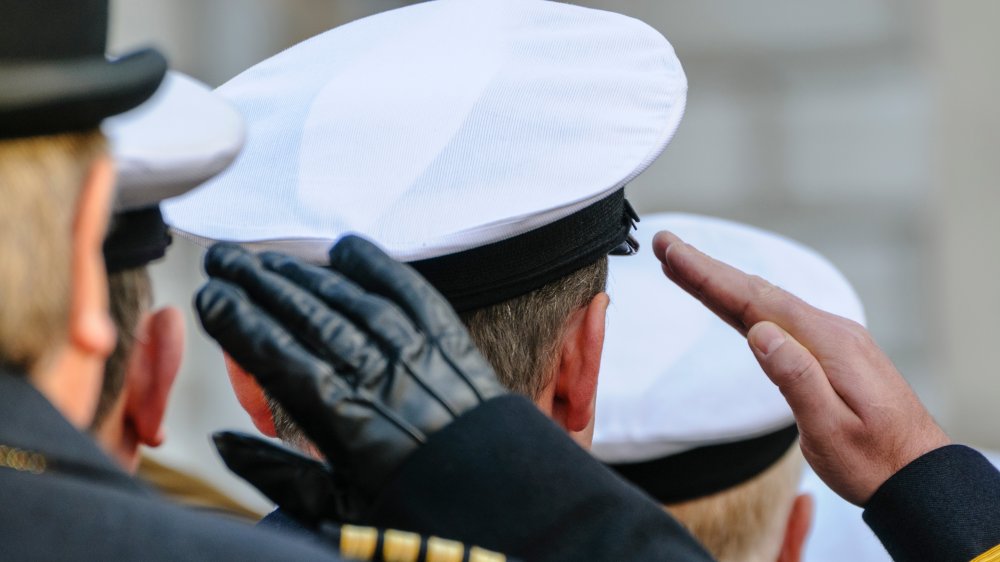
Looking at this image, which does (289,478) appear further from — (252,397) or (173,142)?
(252,397)

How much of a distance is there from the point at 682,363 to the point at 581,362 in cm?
60

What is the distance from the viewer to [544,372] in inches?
63.4

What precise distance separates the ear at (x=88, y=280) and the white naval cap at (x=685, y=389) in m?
1.25

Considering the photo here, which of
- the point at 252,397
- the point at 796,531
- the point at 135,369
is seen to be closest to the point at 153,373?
the point at 135,369

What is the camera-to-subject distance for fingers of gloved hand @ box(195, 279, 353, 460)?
1.15m

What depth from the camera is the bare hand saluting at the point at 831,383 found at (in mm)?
1818

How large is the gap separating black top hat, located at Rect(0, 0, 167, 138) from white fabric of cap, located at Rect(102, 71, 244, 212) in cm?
12

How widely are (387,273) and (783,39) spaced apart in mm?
5857

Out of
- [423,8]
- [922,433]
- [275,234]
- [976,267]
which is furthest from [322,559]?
[976,267]

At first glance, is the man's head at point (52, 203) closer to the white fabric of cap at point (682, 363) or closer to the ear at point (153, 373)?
the ear at point (153, 373)

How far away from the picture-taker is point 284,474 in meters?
1.23

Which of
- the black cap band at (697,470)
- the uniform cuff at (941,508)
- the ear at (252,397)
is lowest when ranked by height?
Result: the black cap band at (697,470)

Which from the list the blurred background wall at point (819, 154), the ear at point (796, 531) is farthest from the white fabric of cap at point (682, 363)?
the blurred background wall at point (819, 154)

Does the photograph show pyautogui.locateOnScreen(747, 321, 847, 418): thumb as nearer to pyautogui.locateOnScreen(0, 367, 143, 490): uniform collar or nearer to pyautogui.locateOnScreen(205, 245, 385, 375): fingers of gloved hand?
pyautogui.locateOnScreen(205, 245, 385, 375): fingers of gloved hand
